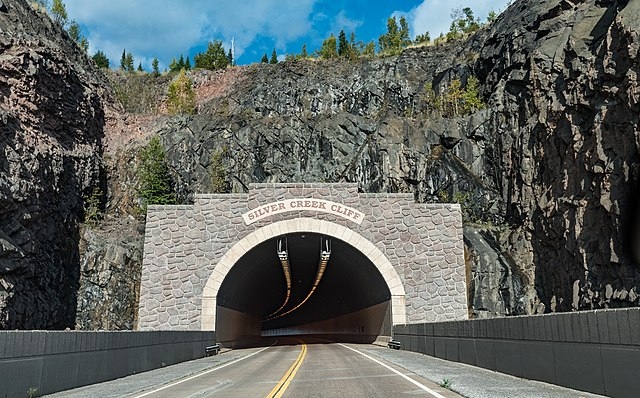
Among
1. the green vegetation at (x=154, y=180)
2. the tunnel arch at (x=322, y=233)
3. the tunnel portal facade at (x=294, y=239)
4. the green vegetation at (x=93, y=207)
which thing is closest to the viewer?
the tunnel portal facade at (x=294, y=239)

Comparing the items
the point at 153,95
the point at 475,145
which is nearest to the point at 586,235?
the point at 475,145

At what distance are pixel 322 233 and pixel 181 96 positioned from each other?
182 ft

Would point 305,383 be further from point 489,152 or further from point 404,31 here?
point 404,31

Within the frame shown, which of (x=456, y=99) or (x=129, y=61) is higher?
(x=129, y=61)

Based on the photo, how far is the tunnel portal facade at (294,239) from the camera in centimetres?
2908

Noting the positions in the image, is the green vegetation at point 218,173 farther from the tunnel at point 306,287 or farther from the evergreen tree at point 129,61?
the evergreen tree at point 129,61

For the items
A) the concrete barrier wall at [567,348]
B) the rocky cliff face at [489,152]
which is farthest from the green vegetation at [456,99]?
the concrete barrier wall at [567,348]

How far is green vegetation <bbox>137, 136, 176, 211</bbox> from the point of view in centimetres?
4809

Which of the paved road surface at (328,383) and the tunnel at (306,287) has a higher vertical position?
the tunnel at (306,287)

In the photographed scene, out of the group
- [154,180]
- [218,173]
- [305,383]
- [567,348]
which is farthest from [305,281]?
[567,348]

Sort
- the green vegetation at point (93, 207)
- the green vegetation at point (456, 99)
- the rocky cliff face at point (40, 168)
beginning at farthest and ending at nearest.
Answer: the green vegetation at point (456, 99) → the green vegetation at point (93, 207) → the rocky cliff face at point (40, 168)

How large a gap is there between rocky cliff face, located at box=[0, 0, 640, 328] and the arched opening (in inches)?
328

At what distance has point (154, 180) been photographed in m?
48.6

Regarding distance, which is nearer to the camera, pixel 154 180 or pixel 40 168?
pixel 40 168
